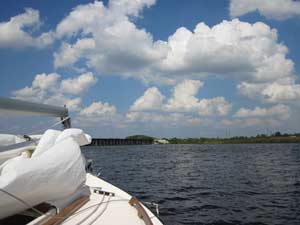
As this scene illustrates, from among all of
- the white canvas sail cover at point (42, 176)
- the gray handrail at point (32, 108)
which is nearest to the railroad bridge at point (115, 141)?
the gray handrail at point (32, 108)

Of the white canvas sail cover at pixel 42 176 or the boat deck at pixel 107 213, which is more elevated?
the white canvas sail cover at pixel 42 176

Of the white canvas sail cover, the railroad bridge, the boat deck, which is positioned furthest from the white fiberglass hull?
the railroad bridge

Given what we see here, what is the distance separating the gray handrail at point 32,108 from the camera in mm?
4716

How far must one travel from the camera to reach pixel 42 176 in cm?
371

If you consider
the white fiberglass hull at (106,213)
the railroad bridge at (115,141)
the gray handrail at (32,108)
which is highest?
the gray handrail at (32,108)

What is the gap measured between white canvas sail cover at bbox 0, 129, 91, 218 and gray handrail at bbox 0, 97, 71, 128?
2.23ft

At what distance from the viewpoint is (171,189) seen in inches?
708

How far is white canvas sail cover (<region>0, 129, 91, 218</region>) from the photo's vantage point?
3.40 meters

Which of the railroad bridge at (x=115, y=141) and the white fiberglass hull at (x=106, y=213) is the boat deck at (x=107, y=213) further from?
the railroad bridge at (x=115, y=141)

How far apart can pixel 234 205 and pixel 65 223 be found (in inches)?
438

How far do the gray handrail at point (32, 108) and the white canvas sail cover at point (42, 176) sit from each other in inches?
26.8

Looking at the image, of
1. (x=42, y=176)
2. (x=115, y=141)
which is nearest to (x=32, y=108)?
(x=42, y=176)

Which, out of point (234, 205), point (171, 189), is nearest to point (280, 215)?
point (234, 205)

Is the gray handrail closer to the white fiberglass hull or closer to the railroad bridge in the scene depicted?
the white fiberglass hull
